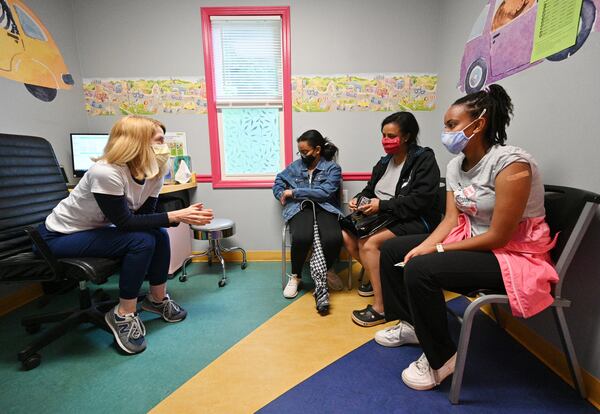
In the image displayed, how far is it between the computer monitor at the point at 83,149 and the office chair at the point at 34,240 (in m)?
0.80

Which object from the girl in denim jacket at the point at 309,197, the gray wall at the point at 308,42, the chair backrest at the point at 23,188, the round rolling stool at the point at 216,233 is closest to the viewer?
the chair backrest at the point at 23,188

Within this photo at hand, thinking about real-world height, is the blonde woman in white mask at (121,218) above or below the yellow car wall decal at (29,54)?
below

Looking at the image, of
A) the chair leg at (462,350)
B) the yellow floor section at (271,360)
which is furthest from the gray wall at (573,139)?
the yellow floor section at (271,360)

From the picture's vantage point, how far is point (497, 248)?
1.17 metres

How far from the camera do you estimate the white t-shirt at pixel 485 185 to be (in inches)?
44.1

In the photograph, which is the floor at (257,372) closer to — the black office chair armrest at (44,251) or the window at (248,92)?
the black office chair armrest at (44,251)

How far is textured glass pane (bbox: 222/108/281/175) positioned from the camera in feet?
8.91

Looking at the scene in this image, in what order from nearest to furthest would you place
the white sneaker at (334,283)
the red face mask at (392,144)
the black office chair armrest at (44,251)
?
the black office chair armrest at (44,251), the red face mask at (392,144), the white sneaker at (334,283)

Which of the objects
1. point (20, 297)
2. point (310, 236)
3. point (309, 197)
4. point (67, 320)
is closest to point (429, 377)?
point (310, 236)

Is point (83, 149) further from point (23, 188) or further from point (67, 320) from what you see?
point (67, 320)

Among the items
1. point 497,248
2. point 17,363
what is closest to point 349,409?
point 497,248

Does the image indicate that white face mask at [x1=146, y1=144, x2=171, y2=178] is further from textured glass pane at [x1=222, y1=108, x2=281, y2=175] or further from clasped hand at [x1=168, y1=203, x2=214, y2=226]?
textured glass pane at [x1=222, y1=108, x2=281, y2=175]

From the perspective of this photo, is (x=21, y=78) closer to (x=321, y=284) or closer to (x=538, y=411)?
(x=321, y=284)

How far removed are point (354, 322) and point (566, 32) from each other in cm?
174
